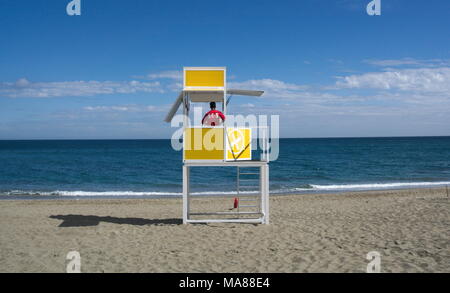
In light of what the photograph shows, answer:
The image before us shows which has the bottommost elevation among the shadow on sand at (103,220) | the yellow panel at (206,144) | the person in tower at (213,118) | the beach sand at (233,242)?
the shadow on sand at (103,220)

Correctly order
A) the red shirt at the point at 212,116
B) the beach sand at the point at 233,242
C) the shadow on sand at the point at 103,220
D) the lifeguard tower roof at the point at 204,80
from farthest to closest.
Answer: the shadow on sand at the point at 103,220 → the red shirt at the point at 212,116 → the lifeguard tower roof at the point at 204,80 → the beach sand at the point at 233,242

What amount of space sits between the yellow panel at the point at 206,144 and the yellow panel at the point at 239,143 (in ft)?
0.90

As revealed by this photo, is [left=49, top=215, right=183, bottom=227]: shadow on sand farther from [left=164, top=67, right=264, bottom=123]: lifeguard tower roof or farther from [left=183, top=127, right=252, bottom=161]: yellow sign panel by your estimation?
[left=164, top=67, right=264, bottom=123]: lifeguard tower roof

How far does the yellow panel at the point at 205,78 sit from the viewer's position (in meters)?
10.4

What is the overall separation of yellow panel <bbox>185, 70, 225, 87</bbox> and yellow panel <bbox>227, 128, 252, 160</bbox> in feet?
4.21

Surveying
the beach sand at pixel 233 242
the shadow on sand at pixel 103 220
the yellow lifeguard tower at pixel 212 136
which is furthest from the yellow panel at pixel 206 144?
the shadow on sand at pixel 103 220

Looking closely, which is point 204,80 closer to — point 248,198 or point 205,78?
point 205,78

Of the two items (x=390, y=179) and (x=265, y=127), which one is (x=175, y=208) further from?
(x=390, y=179)

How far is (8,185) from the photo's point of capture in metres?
29.3

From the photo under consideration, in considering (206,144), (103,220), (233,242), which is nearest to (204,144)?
(206,144)

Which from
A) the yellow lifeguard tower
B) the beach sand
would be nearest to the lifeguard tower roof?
the yellow lifeguard tower

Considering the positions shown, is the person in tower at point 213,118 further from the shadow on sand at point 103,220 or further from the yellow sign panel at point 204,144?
the shadow on sand at point 103,220
